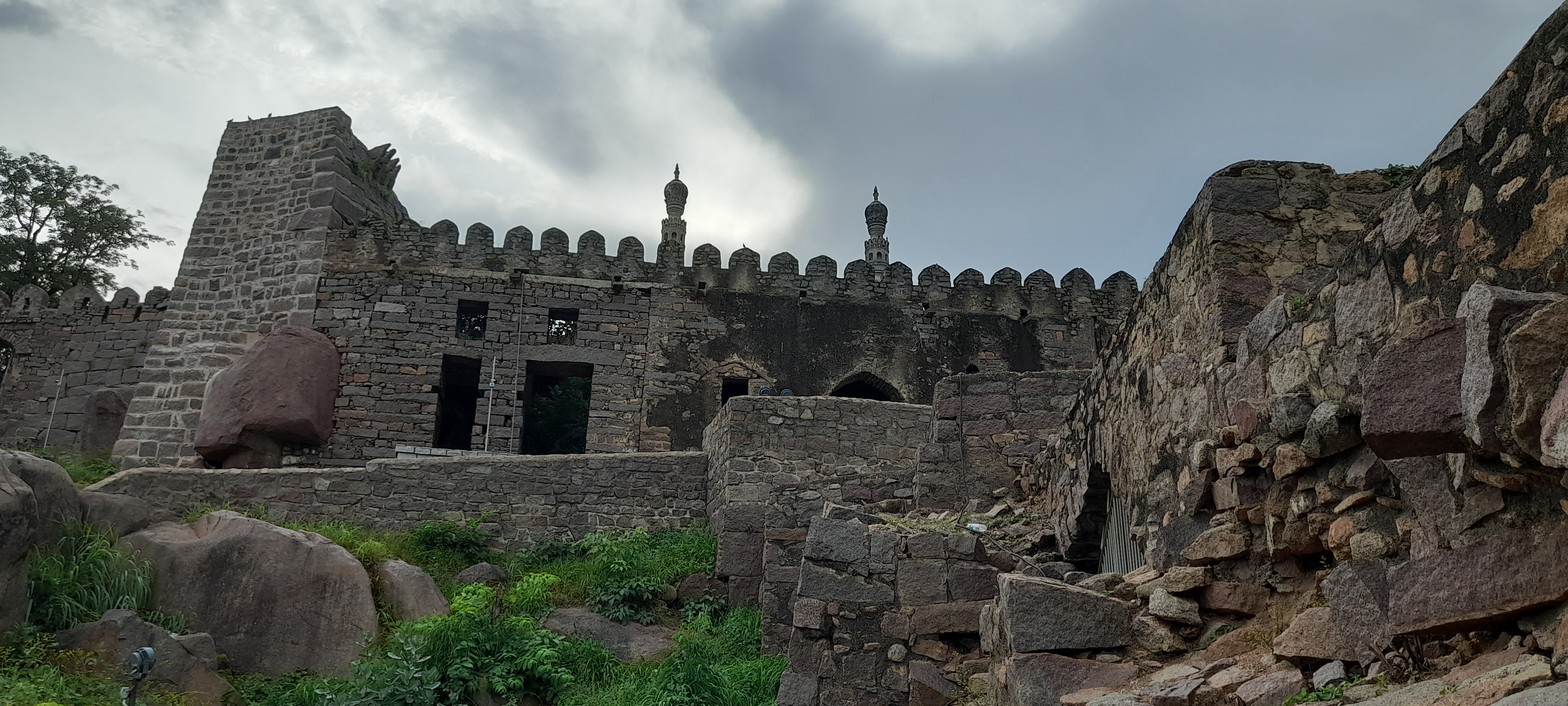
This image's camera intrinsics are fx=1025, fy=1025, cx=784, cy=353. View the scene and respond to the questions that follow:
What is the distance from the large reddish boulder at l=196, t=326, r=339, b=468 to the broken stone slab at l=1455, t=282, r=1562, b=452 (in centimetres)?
1605

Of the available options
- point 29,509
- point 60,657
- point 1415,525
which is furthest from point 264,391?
point 1415,525

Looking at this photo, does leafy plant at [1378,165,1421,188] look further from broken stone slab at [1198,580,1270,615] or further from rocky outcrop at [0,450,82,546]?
rocky outcrop at [0,450,82,546]

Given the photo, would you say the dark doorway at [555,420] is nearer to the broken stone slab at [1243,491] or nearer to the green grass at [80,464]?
the green grass at [80,464]

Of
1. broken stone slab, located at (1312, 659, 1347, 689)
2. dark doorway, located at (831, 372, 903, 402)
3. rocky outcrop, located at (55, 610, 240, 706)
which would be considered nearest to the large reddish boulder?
rocky outcrop, located at (55, 610, 240, 706)

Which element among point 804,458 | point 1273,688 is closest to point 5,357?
point 804,458

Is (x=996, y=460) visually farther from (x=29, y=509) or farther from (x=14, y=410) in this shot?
(x=14, y=410)

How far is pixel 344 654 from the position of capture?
9.37 metres

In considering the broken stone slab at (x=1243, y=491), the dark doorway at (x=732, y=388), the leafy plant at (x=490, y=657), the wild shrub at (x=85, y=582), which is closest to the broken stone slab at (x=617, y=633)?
the leafy plant at (x=490, y=657)

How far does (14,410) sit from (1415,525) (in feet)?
73.9

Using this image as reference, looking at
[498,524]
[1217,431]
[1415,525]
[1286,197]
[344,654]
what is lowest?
[344,654]

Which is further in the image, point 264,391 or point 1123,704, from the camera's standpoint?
point 264,391

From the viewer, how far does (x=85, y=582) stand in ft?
30.0

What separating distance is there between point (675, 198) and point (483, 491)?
16.1 metres

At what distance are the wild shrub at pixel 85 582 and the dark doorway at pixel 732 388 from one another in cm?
952
